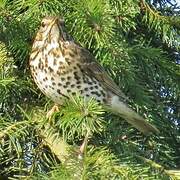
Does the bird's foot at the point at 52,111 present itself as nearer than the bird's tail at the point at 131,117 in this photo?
Yes

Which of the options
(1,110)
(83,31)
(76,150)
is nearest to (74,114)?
(76,150)

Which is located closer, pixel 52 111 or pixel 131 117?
pixel 52 111

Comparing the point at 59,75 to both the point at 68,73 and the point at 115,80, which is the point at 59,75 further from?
the point at 115,80

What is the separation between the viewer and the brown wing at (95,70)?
263cm

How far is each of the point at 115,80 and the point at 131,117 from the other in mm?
145

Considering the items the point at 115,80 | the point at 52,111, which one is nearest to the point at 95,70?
the point at 115,80

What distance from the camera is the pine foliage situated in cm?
227

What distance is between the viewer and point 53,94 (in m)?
2.62

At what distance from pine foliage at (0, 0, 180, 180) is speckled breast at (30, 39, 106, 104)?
0.05m

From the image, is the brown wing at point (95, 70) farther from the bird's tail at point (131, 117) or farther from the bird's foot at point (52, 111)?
the bird's foot at point (52, 111)

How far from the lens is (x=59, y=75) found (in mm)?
2664

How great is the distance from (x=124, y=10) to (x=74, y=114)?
577mm

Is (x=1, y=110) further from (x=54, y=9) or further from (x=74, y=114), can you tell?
(x=74, y=114)

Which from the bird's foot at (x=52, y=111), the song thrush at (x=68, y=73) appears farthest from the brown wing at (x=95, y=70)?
the bird's foot at (x=52, y=111)
